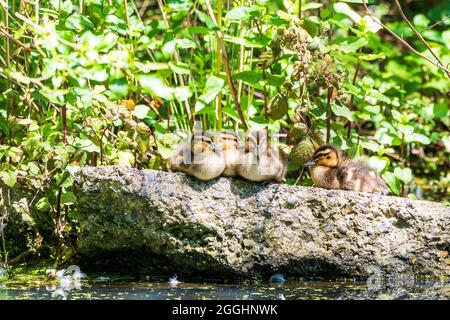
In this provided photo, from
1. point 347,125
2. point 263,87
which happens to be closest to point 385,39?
point 347,125

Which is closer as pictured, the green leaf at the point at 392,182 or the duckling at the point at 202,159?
the duckling at the point at 202,159

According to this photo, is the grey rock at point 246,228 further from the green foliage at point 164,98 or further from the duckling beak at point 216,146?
the green foliage at point 164,98

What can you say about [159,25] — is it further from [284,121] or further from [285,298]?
[285,298]

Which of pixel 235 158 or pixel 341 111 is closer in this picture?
pixel 235 158

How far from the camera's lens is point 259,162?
477 cm

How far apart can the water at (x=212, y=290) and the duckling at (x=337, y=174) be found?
68cm

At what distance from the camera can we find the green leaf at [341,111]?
5.26 meters

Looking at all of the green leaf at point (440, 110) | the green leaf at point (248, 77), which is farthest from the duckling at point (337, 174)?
the green leaf at point (440, 110)

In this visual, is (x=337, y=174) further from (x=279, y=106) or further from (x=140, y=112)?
(x=140, y=112)

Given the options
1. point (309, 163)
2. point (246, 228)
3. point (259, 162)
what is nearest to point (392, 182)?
point (309, 163)

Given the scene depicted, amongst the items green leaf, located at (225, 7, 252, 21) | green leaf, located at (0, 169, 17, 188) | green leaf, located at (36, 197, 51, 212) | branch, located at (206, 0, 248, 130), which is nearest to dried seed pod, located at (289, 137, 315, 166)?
branch, located at (206, 0, 248, 130)

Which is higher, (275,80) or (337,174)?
(275,80)

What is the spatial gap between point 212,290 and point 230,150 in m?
0.76
